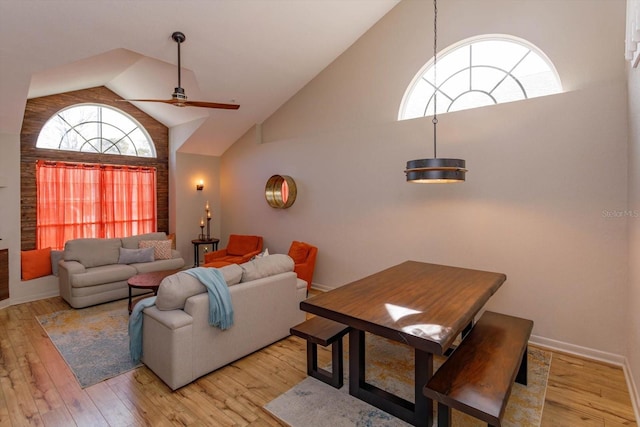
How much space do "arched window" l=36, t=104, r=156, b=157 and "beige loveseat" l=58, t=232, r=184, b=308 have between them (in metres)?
1.66

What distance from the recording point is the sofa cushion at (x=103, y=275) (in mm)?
4243

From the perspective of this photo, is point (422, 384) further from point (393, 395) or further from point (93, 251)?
point (93, 251)

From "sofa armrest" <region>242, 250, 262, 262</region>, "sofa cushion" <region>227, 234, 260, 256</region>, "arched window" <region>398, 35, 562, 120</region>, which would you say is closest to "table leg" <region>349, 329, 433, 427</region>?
"arched window" <region>398, 35, 562, 120</region>

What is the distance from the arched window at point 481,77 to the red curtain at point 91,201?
16.1 ft

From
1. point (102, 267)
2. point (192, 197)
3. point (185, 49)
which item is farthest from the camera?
point (192, 197)

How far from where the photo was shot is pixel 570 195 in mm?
3086

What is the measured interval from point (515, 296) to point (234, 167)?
5316 mm

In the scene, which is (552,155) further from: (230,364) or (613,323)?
(230,364)

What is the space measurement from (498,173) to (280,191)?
3379mm

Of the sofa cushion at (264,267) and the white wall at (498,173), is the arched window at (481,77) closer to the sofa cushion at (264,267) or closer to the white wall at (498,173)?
the white wall at (498,173)

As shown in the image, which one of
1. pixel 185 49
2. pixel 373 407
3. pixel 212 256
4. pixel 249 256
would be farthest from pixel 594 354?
pixel 185 49

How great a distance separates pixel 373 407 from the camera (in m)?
2.31

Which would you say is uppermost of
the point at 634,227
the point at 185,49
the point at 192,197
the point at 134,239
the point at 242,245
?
the point at 185,49

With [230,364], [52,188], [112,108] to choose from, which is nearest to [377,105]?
[230,364]
